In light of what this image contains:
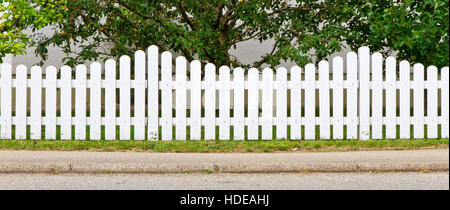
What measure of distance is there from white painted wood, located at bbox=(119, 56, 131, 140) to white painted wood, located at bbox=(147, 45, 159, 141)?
30cm

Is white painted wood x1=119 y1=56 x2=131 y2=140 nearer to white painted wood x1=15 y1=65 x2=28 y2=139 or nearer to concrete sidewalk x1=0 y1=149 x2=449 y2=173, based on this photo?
white painted wood x1=15 y1=65 x2=28 y2=139

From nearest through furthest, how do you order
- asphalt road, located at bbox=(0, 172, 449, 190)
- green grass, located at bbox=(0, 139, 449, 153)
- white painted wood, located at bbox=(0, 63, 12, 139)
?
1. asphalt road, located at bbox=(0, 172, 449, 190)
2. green grass, located at bbox=(0, 139, 449, 153)
3. white painted wood, located at bbox=(0, 63, 12, 139)

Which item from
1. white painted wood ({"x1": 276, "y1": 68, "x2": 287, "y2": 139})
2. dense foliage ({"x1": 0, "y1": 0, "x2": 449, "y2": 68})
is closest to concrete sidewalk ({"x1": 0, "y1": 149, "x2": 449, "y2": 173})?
white painted wood ({"x1": 276, "y1": 68, "x2": 287, "y2": 139})

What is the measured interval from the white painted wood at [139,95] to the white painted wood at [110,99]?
0.32 meters

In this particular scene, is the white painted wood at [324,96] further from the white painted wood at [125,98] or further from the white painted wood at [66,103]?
the white painted wood at [66,103]

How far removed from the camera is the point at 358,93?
959cm

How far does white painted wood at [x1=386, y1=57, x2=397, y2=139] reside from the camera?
9.35 meters

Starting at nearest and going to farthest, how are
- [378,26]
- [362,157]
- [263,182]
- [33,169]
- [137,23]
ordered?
[263,182], [33,169], [362,157], [378,26], [137,23]

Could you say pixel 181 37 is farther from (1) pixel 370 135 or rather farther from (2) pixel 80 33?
(1) pixel 370 135

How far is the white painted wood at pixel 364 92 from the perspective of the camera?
9344mm

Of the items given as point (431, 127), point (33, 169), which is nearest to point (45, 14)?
point (33, 169)

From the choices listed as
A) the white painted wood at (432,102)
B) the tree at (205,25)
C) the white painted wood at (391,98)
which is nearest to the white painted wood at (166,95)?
the tree at (205,25)

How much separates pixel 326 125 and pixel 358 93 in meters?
0.79

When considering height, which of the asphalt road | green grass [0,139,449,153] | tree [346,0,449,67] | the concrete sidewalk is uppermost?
tree [346,0,449,67]
